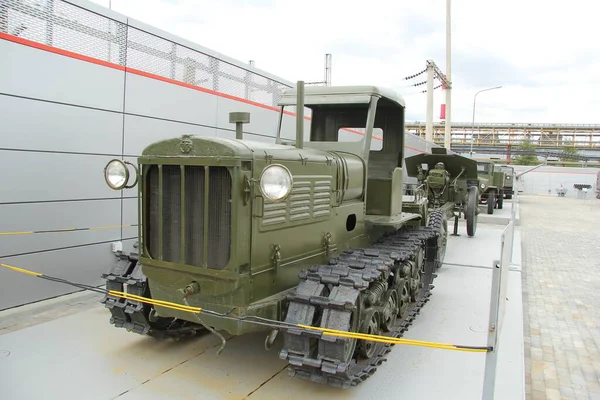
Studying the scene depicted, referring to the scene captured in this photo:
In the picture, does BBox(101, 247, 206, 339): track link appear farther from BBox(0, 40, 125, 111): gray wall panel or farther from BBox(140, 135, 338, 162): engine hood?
BBox(0, 40, 125, 111): gray wall panel

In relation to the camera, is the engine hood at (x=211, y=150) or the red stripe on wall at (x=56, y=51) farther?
the red stripe on wall at (x=56, y=51)

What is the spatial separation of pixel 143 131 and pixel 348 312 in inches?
199

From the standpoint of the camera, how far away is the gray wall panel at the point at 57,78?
537 centimetres

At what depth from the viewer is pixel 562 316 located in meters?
6.19

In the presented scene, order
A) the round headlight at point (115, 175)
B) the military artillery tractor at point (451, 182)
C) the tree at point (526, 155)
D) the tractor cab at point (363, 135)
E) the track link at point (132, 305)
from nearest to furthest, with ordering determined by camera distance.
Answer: the round headlight at point (115, 175) → the track link at point (132, 305) → the tractor cab at point (363, 135) → the military artillery tractor at point (451, 182) → the tree at point (526, 155)

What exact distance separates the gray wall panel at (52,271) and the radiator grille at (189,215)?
9.26ft

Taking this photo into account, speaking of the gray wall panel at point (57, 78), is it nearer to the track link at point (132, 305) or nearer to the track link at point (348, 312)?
the track link at point (132, 305)

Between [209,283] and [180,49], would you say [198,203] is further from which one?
[180,49]

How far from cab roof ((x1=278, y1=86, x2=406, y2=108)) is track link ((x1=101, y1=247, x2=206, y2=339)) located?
2514 millimetres

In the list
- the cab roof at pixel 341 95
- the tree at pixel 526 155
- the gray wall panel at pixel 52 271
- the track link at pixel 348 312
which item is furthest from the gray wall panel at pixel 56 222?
the tree at pixel 526 155

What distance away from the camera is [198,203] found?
3576 mm

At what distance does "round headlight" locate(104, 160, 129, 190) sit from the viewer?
397cm

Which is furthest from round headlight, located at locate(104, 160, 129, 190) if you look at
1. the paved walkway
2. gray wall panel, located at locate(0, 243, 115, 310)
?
the paved walkway

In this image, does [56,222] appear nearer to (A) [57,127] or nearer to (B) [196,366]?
(A) [57,127]
